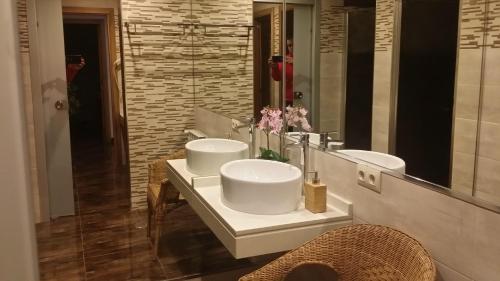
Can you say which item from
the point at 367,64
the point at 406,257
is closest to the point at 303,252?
the point at 406,257

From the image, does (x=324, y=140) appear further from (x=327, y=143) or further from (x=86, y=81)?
(x=86, y=81)

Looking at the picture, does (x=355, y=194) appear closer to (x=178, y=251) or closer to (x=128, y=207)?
(x=178, y=251)

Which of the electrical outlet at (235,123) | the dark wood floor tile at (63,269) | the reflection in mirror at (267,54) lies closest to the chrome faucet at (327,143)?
the reflection in mirror at (267,54)

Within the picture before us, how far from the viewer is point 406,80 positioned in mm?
1504

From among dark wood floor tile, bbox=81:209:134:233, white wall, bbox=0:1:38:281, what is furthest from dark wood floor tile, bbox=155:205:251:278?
white wall, bbox=0:1:38:281

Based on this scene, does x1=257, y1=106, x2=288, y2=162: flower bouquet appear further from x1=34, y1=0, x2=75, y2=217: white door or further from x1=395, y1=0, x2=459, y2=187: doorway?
x1=34, y1=0, x2=75, y2=217: white door

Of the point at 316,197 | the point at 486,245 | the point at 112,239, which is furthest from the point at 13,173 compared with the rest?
the point at 112,239

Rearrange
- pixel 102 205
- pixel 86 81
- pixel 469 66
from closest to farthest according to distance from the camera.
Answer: pixel 469 66 → pixel 102 205 → pixel 86 81

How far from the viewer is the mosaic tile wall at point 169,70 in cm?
333

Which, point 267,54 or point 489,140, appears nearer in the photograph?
point 489,140

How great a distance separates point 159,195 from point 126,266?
0.52m

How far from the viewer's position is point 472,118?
48.8 inches

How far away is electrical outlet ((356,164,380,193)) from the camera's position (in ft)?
5.05

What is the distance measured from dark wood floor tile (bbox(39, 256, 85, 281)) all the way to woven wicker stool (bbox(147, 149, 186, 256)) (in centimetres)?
49
